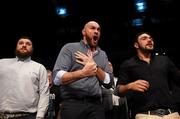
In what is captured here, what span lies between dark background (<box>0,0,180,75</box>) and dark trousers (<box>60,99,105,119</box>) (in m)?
4.68

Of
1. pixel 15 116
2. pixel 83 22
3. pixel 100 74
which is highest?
pixel 83 22

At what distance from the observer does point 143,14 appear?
767 centimetres

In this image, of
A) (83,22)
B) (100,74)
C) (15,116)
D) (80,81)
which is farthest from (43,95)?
(83,22)

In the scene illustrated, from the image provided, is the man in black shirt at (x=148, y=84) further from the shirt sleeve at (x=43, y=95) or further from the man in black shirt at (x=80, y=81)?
the shirt sleeve at (x=43, y=95)

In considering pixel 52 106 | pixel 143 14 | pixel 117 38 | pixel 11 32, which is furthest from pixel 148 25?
pixel 52 106

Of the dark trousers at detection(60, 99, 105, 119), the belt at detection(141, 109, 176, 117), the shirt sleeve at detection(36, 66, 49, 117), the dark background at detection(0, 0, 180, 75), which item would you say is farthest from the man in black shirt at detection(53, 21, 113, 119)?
the dark background at detection(0, 0, 180, 75)

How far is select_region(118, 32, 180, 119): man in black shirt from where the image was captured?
2898mm

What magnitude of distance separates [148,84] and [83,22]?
5302 millimetres

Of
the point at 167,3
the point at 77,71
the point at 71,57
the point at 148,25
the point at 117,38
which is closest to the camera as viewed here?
the point at 77,71

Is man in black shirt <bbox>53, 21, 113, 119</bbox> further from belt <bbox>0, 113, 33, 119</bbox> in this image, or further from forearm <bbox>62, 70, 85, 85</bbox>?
belt <bbox>0, 113, 33, 119</bbox>

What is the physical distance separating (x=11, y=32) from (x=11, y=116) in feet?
16.7

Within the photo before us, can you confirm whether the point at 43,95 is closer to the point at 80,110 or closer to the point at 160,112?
the point at 80,110

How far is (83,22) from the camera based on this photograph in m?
7.97

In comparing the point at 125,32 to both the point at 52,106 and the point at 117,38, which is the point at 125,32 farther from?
the point at 52,106
